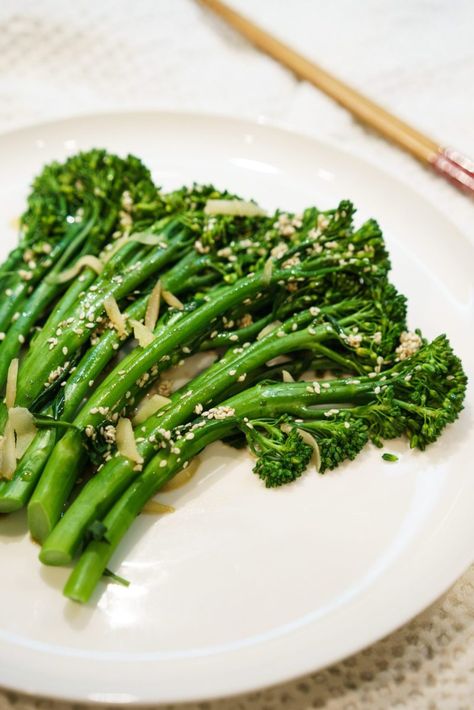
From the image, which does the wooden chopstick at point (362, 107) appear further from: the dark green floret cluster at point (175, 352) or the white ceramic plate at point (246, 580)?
the white ceramic plate at point (246, 580)

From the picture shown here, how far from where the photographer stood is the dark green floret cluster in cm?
240

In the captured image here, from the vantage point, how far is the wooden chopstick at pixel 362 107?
3.72 m

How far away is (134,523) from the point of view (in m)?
2.42

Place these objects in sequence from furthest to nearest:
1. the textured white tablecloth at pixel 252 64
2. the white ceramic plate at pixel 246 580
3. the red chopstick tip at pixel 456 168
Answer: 1. the textured white tablecloth at pixel 252 64
2. the red chopstick tip at pixel 456 168
3. the white ceramic plate at pixel 246 580

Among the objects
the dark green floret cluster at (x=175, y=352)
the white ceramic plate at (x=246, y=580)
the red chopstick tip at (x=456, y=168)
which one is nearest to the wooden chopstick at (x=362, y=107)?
the red chopstick tip at (x=456, y=168)

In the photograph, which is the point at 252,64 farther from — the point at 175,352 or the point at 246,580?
the point at 246,580

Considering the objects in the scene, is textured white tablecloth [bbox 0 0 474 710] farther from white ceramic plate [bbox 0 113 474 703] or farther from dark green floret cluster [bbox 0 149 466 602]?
white ceramic plate [bbox 0 113 474 703]

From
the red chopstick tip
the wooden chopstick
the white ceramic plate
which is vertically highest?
the wooden chopstick

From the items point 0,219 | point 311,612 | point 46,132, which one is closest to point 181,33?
point 46,132

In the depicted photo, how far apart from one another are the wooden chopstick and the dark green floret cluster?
106cm

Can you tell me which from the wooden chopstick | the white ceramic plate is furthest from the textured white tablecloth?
the white ceramic plate

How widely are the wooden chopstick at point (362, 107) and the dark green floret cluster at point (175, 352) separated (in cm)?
106

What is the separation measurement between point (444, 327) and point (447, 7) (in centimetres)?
316

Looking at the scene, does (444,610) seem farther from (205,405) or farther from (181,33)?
(181,33)
